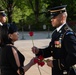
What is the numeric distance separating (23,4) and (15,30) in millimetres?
50647

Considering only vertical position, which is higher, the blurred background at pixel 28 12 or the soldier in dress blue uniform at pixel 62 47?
the soldier in dress blue uniform at pixel 62 47

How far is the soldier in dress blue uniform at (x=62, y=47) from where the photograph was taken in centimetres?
416

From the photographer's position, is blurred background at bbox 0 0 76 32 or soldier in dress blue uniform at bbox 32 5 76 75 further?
blurred background at bbox 0 0 76 32

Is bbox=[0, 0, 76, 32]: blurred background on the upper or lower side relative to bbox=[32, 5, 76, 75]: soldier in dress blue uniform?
lower

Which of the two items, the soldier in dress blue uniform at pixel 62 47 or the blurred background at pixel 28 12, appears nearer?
the soldier in dress blue uniform at pixel 62 47

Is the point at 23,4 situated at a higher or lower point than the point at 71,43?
lower

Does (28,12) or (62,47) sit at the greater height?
(62,47)

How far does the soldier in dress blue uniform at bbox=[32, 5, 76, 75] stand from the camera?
13.7 feet

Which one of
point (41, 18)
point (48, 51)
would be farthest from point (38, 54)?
point (41, 18)

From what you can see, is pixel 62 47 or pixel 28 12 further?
pixel 28 12

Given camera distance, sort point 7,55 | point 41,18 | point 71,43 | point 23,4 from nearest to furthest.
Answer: point 71,43 < point 7,55 < point 41,18 < point 23,4

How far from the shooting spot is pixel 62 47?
4.33 meters

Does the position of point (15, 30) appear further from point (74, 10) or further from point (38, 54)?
point (74, 10)

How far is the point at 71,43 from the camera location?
416cm
